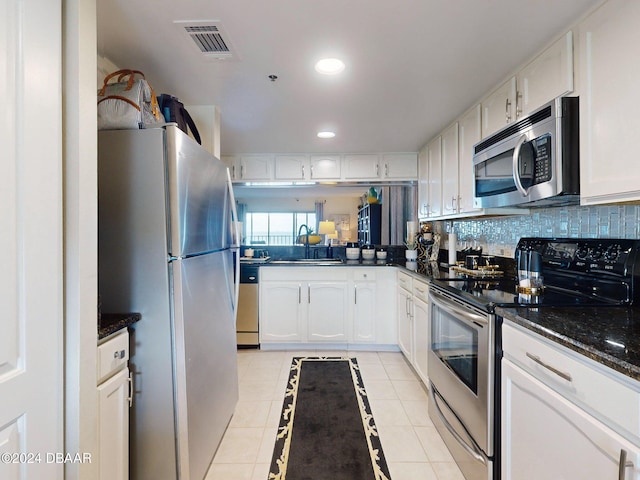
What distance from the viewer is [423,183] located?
345cm

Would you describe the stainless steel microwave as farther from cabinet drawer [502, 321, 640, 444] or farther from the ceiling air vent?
the ceiling air vent

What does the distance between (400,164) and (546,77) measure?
6.69ft

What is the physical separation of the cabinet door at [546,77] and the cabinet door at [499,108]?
5 centimetres

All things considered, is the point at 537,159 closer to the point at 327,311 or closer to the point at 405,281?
the point at 405,281

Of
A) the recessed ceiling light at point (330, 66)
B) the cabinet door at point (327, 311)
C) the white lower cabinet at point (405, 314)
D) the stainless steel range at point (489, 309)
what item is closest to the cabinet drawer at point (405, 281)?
the white lower cabinet at point (405, 314)

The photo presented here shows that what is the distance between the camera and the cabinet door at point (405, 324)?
2857 mm

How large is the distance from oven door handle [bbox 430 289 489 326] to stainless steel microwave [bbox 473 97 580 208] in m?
0.65

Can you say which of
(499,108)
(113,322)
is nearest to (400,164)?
(499,108)

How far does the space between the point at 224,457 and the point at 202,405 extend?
449mm

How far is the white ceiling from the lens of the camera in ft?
4.40

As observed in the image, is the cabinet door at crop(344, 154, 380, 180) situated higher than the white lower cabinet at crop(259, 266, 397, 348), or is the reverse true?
the cabinet door at crop(344, 154, 380, 180)

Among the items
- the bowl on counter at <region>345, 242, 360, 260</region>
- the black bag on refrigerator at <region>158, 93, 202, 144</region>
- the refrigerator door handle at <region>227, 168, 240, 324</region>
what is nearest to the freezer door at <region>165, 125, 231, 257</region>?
A: the refrigerator door handle at <region>227, 168, 240, 324</region>

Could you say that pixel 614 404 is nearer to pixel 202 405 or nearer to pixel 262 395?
pixel 202 405

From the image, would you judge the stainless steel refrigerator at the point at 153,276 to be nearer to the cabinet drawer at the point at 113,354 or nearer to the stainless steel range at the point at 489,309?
the cabinet drawer at the point at 113,354
